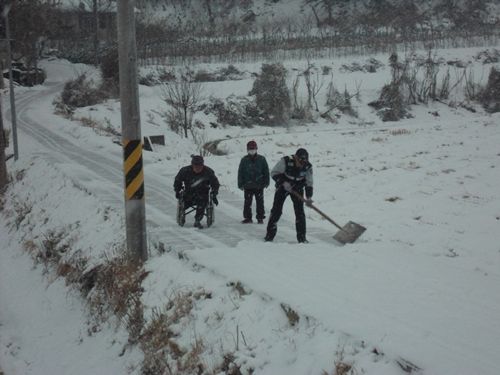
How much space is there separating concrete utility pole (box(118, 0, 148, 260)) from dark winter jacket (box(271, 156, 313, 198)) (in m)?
2.62

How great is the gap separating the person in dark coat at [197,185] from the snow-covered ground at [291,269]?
63cm

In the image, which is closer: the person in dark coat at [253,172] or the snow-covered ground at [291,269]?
the snow-covered ground at [291,269]

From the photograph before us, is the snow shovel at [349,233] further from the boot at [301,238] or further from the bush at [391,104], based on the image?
the bush at [391,104]

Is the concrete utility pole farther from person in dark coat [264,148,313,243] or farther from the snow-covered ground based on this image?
person in dark coat [264,148,313,243]

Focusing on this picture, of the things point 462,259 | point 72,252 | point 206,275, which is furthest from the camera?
point 72,252

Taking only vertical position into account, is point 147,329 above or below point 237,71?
below

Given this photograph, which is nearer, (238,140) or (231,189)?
(231,189)

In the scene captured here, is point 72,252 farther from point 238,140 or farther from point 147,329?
point 238,140

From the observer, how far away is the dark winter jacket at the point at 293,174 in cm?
950

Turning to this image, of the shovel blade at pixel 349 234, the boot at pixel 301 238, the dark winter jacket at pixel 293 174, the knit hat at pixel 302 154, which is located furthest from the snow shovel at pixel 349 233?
the knit hat at pixel 302 154

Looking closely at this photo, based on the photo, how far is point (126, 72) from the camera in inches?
302

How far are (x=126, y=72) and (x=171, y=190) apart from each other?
7.54 m

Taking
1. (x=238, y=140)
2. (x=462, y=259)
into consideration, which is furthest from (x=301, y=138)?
(x=462, y=259)

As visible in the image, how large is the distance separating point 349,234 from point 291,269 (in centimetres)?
280
